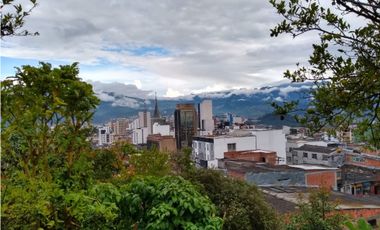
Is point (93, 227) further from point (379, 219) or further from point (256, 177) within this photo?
point (256, 177)

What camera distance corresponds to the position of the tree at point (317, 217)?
370 inches

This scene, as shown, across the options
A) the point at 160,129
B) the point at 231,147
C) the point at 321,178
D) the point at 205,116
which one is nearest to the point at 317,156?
the point at 231,147

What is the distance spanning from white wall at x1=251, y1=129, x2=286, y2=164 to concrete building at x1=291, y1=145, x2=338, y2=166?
138cm

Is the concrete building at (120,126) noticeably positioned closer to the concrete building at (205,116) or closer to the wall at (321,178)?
the concrete building at (205,116)

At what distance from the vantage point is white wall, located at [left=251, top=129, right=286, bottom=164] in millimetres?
36812

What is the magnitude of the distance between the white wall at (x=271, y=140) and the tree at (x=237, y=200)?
2602cm

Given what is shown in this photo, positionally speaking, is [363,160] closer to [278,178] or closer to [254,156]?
[254,156]

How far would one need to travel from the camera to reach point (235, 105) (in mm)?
127000

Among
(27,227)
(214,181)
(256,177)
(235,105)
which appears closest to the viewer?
(27,227)

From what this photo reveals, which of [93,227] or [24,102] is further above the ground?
[24,102]

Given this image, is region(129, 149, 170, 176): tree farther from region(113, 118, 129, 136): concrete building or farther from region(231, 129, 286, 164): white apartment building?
region(113, 118, 129, 136): concrete building

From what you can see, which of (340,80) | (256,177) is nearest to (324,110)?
(340,80)

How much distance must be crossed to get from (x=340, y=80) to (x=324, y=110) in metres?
0.24

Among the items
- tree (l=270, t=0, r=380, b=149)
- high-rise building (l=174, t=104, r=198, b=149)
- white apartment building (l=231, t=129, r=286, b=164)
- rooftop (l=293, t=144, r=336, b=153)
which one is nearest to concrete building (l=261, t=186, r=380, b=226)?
tree (l=270, t=0, r=380, b=149)
